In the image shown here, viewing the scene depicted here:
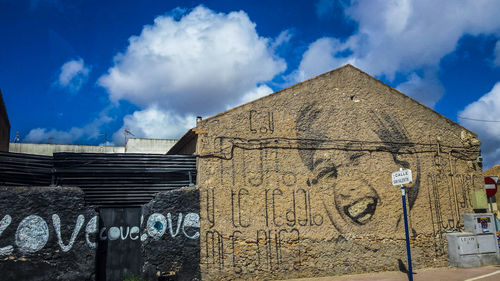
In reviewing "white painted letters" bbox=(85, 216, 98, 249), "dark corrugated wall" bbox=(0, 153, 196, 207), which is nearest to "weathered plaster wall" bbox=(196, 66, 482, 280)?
"dark corrugated wall" bbox=(0, 153, 196, 207)

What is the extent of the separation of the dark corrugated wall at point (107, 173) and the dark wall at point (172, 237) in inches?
14.4

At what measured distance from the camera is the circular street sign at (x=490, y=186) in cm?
1210

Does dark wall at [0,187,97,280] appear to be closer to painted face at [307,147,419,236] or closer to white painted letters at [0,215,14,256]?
white painted letters at [0,215,14,256]

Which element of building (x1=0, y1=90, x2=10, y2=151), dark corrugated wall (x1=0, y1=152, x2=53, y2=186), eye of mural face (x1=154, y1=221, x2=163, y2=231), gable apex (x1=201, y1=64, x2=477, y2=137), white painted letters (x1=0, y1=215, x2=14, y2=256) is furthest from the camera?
building (x1=0, y1=90, x2=10, y2=151)

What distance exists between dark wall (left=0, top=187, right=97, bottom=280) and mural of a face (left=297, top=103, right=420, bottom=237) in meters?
5.58

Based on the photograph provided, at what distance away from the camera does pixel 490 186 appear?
1212 cm

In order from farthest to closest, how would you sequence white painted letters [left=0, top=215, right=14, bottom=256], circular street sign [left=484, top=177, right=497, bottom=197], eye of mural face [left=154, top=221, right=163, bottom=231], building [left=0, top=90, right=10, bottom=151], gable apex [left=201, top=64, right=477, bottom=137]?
building [left=0, top=90, right=10, bottom=151] < circular street sign [left=484, top=177, right=497, bottom=197] < gable apex [left=201, top=64, right=477, bottom=137] < eye of mural face [left=154, top=221, right=163, bottom=231] < white painted letters [left=0, top=215, right=14, bottom=256]

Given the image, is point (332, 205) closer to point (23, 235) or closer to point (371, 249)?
point (371, 249)

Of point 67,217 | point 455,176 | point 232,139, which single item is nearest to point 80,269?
point 67,217

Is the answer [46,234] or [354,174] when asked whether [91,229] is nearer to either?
[46,234]

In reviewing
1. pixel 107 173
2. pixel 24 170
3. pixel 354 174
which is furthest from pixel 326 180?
pixel 24 170

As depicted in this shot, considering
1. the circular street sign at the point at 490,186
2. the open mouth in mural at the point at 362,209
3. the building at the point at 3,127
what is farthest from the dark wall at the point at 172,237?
the circular street sign at the point at 490,186

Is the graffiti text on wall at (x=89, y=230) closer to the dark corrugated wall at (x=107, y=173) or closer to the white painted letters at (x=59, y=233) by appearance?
the white painted letters at (x=59, y=233)

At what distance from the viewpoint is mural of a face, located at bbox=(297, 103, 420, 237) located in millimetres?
9891
